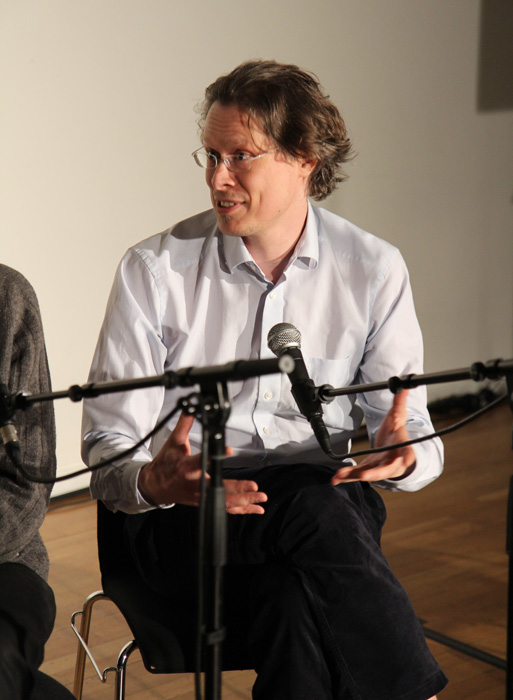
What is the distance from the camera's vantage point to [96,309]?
3.44 metres

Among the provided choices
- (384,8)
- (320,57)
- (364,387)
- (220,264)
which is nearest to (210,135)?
(220,264)

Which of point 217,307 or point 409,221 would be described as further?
point 409,221

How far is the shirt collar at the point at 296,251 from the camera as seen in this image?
1688mm

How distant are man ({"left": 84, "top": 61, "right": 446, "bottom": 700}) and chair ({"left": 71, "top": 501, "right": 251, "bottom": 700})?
0.03 m

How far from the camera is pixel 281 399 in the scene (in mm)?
1678

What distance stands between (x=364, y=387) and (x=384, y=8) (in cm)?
345

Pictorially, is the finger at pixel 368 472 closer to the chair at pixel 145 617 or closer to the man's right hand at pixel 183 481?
the man's right hand at pixel 183 481

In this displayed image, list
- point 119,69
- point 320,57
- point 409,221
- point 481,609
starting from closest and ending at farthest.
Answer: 1. point 481,609
2. point 119,69
3. point 320,57
4. point 409,221

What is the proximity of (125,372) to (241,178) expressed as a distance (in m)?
0.41

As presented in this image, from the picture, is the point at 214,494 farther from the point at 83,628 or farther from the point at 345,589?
the point at 83,628

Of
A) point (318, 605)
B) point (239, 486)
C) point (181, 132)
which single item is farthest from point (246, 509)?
point (181, 132)

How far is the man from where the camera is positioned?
1.35 m

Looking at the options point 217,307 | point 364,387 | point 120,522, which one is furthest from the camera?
point 217,307

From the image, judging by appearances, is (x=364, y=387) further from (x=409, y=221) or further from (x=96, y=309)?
(x=409, y=221)
